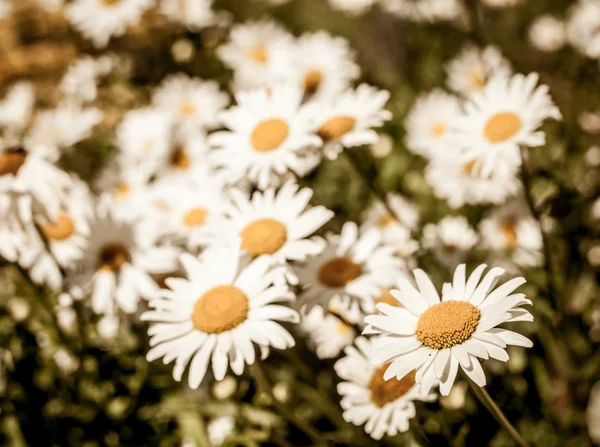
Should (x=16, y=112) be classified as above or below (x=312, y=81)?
below

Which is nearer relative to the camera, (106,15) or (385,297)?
(385,297)

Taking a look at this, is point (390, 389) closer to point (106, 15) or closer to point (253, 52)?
point (253, 52)

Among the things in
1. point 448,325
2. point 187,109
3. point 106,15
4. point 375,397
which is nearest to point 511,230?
point 375,397

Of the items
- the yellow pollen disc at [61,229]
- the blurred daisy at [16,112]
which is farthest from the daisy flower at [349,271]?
the blurred daisy at [16,112]

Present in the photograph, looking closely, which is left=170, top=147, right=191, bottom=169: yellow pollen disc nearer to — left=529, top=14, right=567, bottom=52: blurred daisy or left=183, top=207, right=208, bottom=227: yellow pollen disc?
left=183, top=207, right=208, bottom=227: yellow pollen disc

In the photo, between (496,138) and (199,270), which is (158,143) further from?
(496,138)

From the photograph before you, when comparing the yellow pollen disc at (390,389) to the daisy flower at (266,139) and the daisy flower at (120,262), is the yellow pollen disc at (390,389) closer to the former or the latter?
the daisy flower at (266,139)
